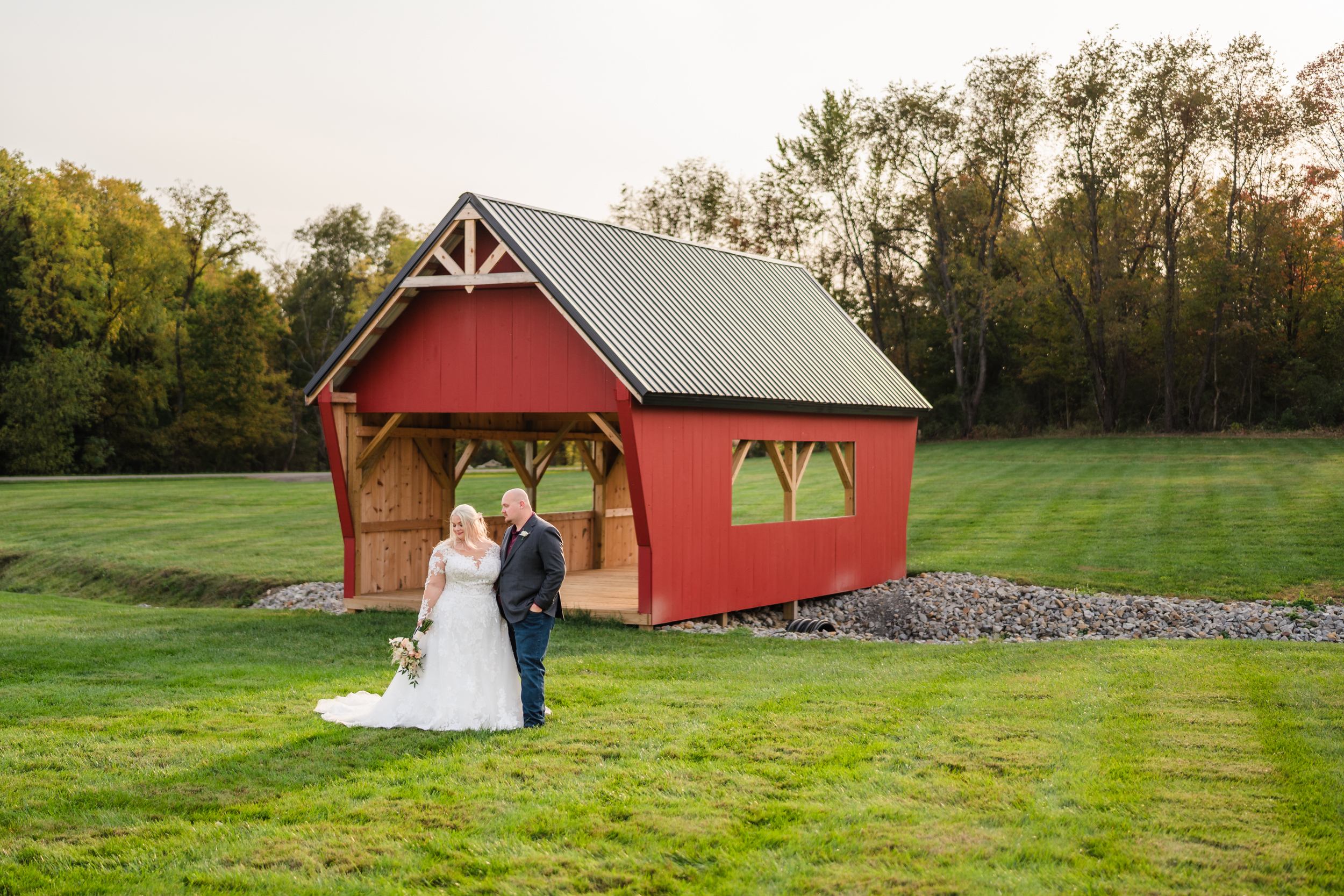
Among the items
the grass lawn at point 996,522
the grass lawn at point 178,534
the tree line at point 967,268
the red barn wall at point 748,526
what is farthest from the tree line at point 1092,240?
the red barn wall at point 748,526

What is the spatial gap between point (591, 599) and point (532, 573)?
706 centimetres

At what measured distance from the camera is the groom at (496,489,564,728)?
7594mm

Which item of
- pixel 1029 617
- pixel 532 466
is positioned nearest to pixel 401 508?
pixel 532 466

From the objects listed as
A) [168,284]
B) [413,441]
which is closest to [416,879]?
[413,441]

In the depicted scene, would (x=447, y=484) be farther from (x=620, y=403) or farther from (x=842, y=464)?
(x=842, y=464)

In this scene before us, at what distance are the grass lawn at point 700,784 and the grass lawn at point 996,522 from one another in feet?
28.3

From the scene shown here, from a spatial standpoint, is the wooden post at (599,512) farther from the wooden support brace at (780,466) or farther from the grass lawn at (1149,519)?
the grass lawn at (1149,519)

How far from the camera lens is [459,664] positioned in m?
7.71

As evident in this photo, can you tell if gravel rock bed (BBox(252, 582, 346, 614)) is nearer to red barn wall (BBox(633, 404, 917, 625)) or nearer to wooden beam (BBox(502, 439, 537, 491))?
wooden beam (BBox(502, 439, 537, 491))

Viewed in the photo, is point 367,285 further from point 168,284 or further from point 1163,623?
point 1163,623

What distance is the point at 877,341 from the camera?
49906 mm

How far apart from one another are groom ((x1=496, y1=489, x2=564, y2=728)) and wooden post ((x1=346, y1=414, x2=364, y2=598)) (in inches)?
290

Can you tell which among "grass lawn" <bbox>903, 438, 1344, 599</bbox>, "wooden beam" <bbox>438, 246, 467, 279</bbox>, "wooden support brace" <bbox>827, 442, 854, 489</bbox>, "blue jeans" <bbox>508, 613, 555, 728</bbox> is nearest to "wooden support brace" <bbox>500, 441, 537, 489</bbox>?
"wooden beam" <bbox>438, 246, 467, 279</bbox>

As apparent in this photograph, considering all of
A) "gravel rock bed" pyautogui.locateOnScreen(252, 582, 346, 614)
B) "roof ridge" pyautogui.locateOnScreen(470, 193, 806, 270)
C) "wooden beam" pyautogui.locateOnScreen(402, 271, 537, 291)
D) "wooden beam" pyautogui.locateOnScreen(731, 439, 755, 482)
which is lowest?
"gravel rock bed" pyautogui.locateOnScreen(252, 582, 346, 614)
